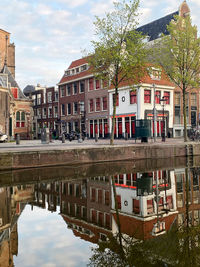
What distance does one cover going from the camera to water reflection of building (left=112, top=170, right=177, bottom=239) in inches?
239

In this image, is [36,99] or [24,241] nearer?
[24,241]

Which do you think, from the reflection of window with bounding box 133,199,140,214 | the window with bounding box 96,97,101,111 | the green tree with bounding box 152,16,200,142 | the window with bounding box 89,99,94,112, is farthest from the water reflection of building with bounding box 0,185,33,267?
the window with bounding box 89,99,94,112

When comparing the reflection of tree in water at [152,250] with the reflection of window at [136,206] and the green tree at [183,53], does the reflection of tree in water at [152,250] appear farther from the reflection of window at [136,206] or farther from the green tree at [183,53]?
the green tree at [183,53]

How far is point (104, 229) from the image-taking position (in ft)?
20.2

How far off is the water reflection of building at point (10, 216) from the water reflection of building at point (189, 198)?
3.56 m

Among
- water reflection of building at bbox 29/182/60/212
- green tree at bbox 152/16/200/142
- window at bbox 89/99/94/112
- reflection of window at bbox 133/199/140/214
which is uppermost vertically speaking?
green tree at bbox 152/16/200/142

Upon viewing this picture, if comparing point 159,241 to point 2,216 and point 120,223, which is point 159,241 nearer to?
point 120,223

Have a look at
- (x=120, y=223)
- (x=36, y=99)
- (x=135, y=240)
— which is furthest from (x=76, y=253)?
(x=36, y=99)

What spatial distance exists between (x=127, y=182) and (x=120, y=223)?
625 cm

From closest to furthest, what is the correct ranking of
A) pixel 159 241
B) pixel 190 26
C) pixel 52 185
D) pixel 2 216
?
pixel 159 241 < pixel 2 216 < pixel 52 185 < pixel 190 26

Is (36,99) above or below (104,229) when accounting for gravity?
above

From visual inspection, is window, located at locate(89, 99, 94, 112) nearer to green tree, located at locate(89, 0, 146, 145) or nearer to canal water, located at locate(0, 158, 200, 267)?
green tree, located at locate(89, 0, 146, 145)

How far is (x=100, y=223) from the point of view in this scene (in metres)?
6.71

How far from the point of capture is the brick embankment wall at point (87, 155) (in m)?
16.8
